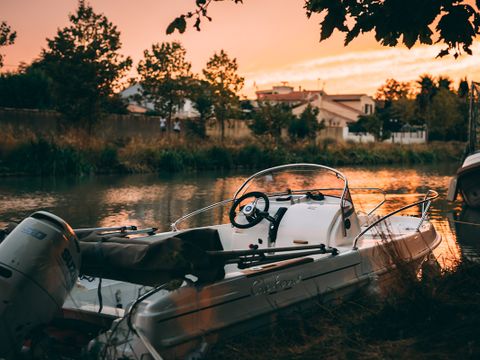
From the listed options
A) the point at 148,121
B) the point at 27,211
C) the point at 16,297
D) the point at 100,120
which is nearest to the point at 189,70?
the point at 148,121

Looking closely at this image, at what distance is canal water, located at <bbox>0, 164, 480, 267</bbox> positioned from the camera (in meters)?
16.0

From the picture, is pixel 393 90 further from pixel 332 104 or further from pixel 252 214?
pixel 252 214

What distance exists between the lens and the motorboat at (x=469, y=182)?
61.9 ft

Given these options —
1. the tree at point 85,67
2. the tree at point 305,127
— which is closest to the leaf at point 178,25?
the tree at point 85,67

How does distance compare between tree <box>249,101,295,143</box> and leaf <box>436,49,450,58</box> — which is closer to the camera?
leaf <box>436,49,450,58</box>

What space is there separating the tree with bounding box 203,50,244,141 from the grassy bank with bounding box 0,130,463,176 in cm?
667

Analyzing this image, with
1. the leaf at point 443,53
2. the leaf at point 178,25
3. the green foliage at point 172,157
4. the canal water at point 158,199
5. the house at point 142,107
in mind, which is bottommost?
→ the canal water at point 158,199

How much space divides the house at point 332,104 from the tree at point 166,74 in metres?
Result: 31.9

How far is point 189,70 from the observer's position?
55531 mm

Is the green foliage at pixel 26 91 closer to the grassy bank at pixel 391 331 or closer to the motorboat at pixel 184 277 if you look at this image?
the motorboat at pixel 184 277

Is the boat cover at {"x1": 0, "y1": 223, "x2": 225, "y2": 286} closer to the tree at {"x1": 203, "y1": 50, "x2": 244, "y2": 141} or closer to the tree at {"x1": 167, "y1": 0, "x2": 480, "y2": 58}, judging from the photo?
the tree at {"x1": 167, "y1": 0, "x2": 480, "y2": 58}

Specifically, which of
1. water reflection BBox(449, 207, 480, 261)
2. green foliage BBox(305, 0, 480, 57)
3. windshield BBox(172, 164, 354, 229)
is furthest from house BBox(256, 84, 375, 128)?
green foliage BBox(305, 0, 480, 57)

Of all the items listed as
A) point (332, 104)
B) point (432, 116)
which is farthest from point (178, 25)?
point (332, 104)

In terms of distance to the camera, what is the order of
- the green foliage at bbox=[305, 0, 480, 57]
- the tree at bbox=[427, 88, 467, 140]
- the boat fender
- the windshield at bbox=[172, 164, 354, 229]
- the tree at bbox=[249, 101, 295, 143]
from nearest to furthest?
the green foliage at bbox=[305, 0, 480, 57] → the boat fender → the windshield at bbox=[172, 164, 354, 229] → the tree at bbox=[249, 101, 295, 143] → the tree at bbox=[427, 88, 467, 140]
